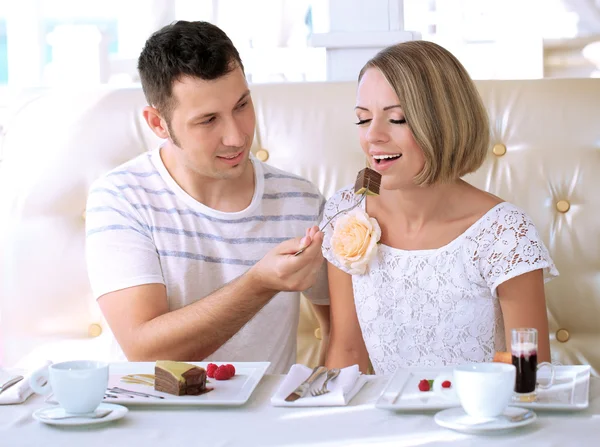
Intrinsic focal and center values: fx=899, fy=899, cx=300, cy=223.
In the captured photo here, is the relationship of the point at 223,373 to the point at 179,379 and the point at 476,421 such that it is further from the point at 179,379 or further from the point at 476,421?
the point at 476,421

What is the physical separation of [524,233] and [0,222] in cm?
119

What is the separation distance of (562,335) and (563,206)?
289mm

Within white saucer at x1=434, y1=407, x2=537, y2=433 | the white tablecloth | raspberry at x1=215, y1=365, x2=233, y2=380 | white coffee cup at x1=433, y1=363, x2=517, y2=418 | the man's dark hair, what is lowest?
the white tablecloth

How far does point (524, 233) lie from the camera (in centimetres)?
162

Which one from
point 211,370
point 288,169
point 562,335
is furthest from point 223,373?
point 562,335

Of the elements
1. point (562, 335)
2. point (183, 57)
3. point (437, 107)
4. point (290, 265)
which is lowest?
point (562, 335)

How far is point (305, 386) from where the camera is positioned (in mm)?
1173

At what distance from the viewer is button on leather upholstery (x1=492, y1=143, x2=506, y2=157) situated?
2041 millimetres

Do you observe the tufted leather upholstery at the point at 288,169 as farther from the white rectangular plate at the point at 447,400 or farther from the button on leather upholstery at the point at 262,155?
the white rectangular plate at the point at 447,400

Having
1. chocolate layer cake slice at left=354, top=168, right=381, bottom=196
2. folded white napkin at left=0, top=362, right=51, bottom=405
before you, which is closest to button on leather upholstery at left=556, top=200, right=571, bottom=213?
chocolate layer cake slice at left=354, top=168, right=381, bottom=196

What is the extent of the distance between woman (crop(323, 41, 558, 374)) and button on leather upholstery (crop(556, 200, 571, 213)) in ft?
1.21

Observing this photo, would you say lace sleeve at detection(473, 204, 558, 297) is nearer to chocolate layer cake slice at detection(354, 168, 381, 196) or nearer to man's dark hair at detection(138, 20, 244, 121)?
chocolate layer cake slice at detection(354, 168, 381, 196)

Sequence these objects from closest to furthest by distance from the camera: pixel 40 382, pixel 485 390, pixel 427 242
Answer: pixel 485 390
pixel 40 382
pixel 427 242

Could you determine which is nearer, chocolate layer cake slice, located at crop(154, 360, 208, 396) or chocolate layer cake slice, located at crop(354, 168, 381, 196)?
chocolate layer cake slice, located at crop(154, 360, 208, 396)
